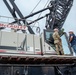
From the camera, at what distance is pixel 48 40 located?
44.8ft

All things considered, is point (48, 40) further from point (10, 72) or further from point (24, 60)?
point (10, 72)

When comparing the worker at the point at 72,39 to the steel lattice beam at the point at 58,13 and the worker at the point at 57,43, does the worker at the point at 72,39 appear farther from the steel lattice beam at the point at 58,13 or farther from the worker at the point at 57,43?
the steel lattice beam at the point at 58,13

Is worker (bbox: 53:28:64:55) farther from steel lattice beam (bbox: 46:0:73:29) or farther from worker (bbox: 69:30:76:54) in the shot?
steel lattice beam (bbox: 46:0:73:29)

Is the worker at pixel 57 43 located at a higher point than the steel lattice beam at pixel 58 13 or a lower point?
lower

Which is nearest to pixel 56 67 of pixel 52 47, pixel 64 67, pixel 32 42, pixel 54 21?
pixel 64 67

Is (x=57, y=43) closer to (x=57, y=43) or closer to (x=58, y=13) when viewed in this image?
(x=57, y=43)

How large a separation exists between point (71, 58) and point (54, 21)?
8978 millimetres

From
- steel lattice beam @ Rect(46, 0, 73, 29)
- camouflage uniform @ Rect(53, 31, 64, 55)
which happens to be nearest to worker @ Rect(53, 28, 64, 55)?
camouflage uniform @ Rect(53, 31, 64, 55)

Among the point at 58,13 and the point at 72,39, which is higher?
the point at 58,13

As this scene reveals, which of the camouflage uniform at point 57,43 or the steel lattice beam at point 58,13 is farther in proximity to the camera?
the steel lattice beam at point 58,13

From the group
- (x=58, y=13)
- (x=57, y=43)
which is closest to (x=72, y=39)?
(x=57, y=43)

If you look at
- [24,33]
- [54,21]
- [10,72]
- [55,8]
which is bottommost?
[10,72]

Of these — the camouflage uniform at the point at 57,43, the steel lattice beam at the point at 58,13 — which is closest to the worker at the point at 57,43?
the camouflage uniform at the point at 57,43

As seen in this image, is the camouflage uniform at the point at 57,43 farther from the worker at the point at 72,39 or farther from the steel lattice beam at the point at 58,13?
the steel lattice beam at the point at 58,13
